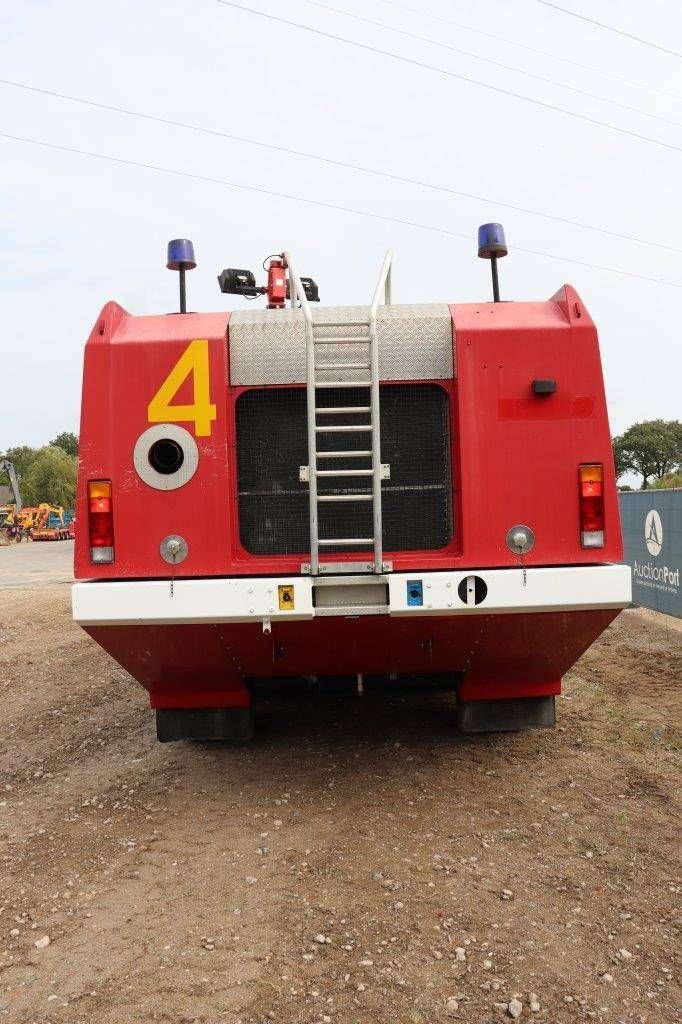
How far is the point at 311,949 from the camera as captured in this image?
10.4 ft

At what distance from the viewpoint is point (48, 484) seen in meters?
77.2

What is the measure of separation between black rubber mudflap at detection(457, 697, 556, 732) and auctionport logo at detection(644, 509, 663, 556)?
20.0 ft

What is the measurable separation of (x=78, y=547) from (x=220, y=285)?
2865 mm

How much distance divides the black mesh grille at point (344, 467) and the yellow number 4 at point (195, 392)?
0.19m

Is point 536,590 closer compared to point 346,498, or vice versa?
point 536,590

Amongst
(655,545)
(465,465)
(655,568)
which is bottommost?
(655,568)

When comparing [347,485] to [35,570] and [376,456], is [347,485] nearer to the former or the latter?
[376,456]

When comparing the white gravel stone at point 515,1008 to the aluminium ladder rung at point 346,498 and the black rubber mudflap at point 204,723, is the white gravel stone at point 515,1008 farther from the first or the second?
the black rubber mudflap at point 204,723

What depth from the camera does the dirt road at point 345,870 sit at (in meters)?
2.92

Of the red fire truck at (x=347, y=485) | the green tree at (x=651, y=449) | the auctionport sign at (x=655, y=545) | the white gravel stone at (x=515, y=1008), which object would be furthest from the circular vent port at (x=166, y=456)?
the green tree at (x=651, y=449)

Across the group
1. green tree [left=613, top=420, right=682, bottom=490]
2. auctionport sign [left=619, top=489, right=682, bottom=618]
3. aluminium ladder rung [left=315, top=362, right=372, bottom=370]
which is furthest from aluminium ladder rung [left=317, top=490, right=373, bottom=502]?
green tree [left=613, top=420, right=682, bottom=490]

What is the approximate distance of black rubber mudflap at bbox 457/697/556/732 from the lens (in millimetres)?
5055

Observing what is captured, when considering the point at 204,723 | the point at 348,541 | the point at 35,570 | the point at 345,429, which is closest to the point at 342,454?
the point at 345,429

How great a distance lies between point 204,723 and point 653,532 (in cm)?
756
